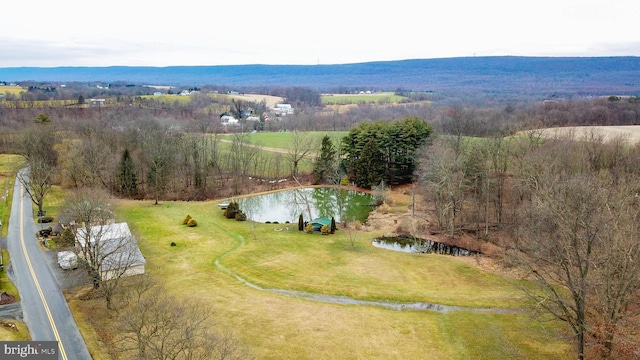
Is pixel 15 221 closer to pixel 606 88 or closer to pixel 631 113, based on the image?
pixel 631 113

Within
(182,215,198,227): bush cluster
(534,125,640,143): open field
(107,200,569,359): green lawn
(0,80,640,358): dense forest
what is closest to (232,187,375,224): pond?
(0,80,640,358): dense forest

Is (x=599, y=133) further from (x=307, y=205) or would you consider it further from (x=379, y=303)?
(x=379, y=303)

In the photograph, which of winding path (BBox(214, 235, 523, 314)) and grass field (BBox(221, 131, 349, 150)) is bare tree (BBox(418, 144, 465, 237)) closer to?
winding path (BBox(214, 235, 523, 314))

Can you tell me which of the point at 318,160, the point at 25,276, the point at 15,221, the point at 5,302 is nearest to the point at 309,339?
the point at 5,302

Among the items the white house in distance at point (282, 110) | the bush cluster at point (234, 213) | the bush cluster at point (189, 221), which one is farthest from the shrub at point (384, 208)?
the white house in distance at point (282, 110)

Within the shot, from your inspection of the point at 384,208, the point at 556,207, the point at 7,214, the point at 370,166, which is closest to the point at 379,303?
the point at 556,207

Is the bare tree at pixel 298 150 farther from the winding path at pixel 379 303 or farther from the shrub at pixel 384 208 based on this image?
the winding path at pixel 379 303

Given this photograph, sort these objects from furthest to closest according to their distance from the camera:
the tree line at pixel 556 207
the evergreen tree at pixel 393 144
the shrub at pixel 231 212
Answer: the evergreen tree at pixel 393 144 < the shrub at pixel 231 212 < the tree line at pixel 556 207
